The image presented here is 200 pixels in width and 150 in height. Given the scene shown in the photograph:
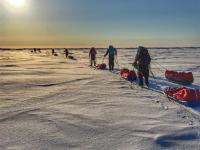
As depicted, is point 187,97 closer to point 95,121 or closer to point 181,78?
point 95,121

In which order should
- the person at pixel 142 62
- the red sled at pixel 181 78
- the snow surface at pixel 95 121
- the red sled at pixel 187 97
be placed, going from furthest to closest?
the red sled at pixel 181 78 < the person at pixel 142 62 < the red sled at pixel 187 97 < the snow surface at pixel 95 121

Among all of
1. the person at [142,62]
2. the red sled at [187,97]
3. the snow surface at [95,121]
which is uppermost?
the person at [142,62]

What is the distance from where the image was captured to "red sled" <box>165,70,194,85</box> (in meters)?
14.1

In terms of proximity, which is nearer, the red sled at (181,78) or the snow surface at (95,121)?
the snow surface at (95,121)

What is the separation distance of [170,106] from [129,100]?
53.3 inches

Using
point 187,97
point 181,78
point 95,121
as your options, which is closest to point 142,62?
point 181,78

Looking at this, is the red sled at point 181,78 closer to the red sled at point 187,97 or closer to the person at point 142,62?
the person at point 142,62

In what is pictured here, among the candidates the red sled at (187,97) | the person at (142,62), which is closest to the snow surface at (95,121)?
the red sled at (187,97)

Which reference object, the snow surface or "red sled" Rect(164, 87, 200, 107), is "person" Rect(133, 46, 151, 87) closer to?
the snow surface

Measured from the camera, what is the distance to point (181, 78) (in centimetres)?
1432

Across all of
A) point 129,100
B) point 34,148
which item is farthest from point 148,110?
point 34,148

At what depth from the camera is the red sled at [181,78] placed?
14.1m

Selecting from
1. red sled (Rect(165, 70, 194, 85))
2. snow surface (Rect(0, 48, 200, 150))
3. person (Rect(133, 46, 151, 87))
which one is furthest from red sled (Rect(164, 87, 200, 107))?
red sled (Rect(165, 70, 194, 85))

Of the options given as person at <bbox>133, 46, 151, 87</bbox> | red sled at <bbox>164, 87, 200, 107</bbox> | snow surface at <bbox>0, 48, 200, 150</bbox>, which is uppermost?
person at <bbox>133, 46, 151, 87</bbox>
